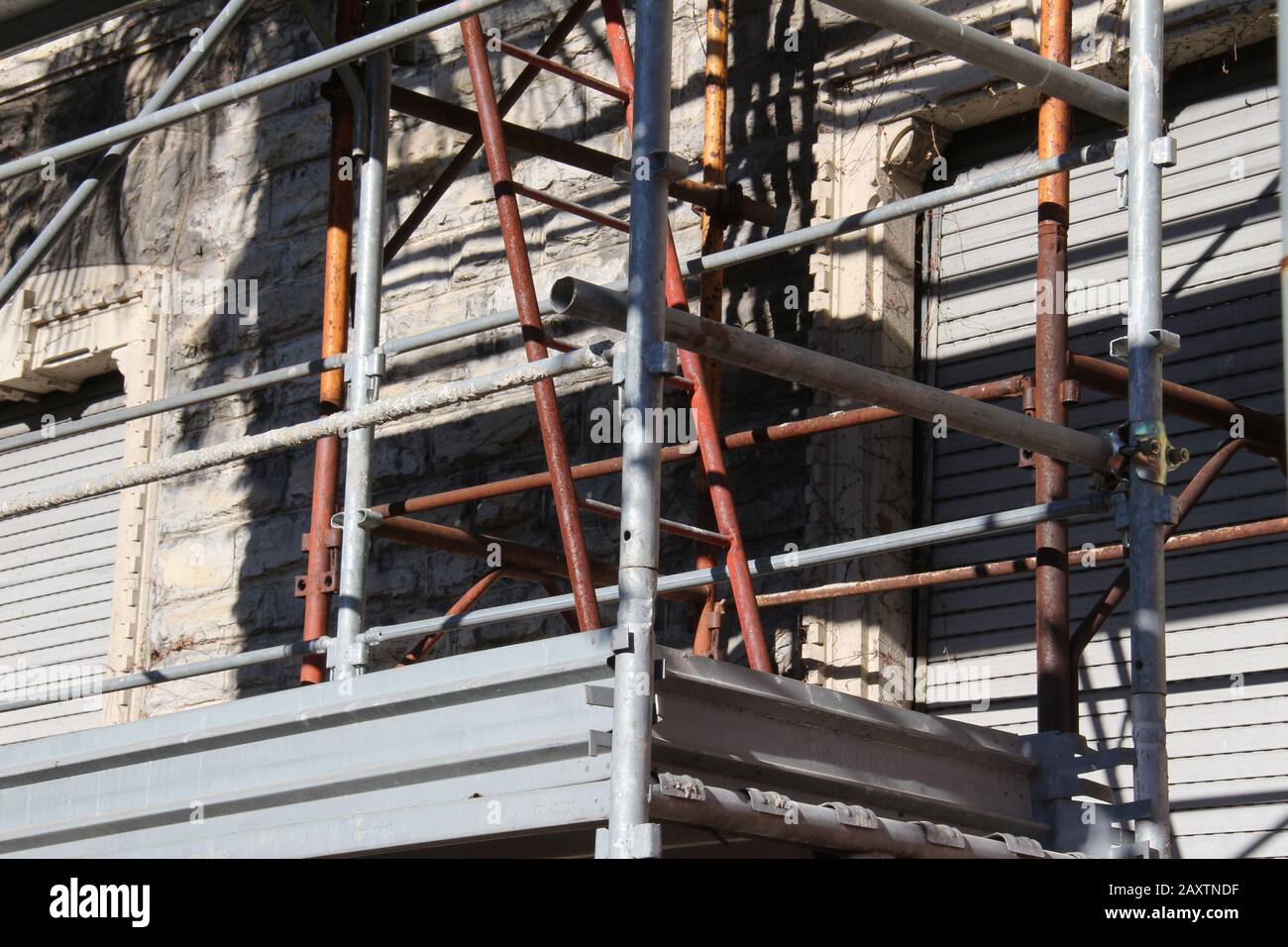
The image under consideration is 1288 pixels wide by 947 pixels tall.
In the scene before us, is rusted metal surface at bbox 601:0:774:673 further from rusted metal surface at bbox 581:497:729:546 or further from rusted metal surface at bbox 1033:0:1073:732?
rusted metal surface at bbox 1033:0:1073:732

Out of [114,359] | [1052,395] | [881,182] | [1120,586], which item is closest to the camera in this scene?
[1120,586]

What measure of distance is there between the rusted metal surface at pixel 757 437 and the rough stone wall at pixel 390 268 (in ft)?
1.69

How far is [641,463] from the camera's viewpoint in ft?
13.3

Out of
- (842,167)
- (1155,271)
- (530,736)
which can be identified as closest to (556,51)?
(842,167)

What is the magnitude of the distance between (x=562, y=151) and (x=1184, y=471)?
8.49ft

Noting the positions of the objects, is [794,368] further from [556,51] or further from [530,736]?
[556,51]

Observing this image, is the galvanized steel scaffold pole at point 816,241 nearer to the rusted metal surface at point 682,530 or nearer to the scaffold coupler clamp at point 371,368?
the scaffold coupler clamp at point 371,368

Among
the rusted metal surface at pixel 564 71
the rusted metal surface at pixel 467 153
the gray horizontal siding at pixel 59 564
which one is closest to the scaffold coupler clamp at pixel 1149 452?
the rusted metal surface at pixel 564 71

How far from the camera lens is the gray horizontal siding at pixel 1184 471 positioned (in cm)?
641

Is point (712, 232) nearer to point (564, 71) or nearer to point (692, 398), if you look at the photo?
point (564, 71)

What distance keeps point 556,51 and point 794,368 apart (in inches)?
183

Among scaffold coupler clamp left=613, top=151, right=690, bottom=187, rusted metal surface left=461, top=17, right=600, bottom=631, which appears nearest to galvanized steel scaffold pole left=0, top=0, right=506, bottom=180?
rusted metal surface left=461, top=17, right=600, bottom=631

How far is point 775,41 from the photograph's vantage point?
7949mm

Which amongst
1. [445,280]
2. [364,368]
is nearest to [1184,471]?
[364,368]
